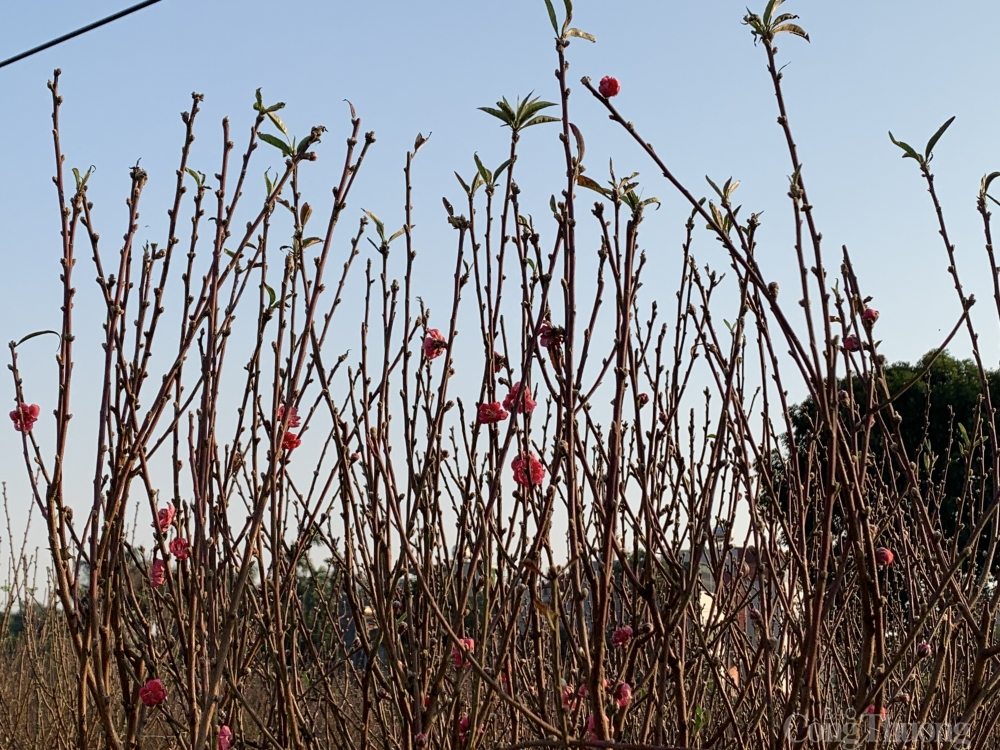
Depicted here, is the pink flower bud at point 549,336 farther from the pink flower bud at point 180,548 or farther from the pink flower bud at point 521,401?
the pink flower bud at point 180,548

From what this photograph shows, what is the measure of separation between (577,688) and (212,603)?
0.69 meters

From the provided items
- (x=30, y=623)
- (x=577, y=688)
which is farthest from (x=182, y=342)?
(x=30, y=623)

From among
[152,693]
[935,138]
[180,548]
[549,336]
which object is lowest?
[152,693]

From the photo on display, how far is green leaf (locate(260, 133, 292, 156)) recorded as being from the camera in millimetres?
2072

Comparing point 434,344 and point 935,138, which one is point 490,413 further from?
point 935,138

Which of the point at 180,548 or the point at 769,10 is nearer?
the point at 769,10

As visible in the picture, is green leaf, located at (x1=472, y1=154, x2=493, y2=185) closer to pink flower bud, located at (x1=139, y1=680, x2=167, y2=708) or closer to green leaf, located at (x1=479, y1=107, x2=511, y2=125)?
green leaf, located at (x1=479, y1=107, x2=511, y2=125)

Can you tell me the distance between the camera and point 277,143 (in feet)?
6.84

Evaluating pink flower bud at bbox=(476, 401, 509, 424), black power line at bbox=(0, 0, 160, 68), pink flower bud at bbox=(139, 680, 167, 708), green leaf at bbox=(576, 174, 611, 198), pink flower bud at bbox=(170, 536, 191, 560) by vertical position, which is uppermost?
black power line at bbox=(0, 0, 160, 68)

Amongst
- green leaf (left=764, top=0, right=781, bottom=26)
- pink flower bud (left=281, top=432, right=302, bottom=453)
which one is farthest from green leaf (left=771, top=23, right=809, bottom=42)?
pink flower bud (left=281, top=432, right=302, bottom=453)

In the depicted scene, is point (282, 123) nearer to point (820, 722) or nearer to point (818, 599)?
point (818, 599)

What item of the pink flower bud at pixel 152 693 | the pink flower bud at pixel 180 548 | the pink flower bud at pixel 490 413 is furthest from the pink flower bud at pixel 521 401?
the pink flower bud at pixel 152 693

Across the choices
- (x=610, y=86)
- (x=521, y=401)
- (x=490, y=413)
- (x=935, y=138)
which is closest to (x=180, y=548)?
(x=490, y=413)

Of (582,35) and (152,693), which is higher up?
(582,35)
